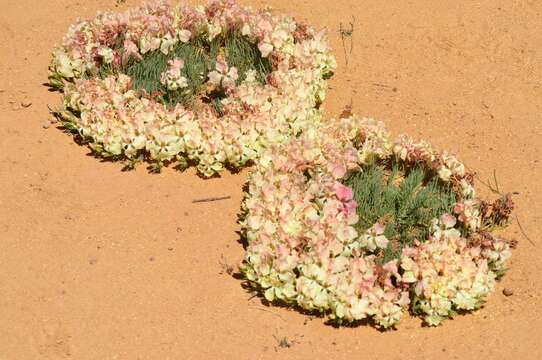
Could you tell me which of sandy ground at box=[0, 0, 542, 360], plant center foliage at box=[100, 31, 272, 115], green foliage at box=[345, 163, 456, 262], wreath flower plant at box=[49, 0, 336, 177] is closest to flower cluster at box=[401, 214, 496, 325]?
sandy ground at box=[0, 0, 542, 360]

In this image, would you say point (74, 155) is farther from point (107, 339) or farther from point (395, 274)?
point (395, 274)

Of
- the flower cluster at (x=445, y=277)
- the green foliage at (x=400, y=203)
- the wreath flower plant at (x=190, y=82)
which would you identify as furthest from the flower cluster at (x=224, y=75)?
the flower cluster at (x=445, y=277)

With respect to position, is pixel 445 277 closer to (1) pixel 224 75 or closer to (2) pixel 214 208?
(2) pixel 214 208

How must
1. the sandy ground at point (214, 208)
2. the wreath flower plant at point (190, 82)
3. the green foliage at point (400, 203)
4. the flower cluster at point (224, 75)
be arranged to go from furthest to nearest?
the flower cluster at point (224, 75) < the wreath flower plant at point (190, 82) < the green foliage at point (400, 203) < the sandy ground at point (214, 208)

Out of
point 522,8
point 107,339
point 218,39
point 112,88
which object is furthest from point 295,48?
point 107,339

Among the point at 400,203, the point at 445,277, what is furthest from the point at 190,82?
the point at 445,277

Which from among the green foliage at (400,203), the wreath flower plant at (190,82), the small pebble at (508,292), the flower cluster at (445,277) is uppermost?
the wreath flower plant at (190,82)

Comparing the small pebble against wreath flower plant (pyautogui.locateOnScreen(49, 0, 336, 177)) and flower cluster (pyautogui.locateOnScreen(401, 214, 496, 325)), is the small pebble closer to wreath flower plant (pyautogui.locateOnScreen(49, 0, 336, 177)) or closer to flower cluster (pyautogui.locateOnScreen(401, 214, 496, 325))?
flower cluster (pyautogui.locateOnScreen(401, 214, 496, 325))

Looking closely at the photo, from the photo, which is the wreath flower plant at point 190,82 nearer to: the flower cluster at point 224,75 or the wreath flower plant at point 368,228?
the flower cluster at point 224,75
